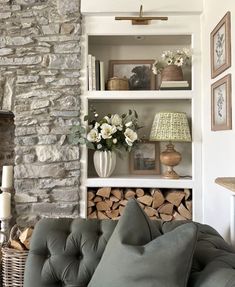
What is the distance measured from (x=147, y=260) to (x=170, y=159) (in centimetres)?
161

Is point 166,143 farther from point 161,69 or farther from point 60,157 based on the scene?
point 60,157

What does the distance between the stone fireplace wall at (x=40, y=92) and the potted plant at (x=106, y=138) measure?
13 cm

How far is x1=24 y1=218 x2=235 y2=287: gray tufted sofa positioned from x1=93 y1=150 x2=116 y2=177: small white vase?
3.64 ft

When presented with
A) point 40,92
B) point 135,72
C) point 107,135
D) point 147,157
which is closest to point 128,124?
point 107,135

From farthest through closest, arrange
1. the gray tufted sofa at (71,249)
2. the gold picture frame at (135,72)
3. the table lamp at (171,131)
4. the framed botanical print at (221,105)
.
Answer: the gold picture frame at (135,72)
the table lamp at (171,131)
the framed botanical print at (221,105)
the gray tufted sofa at (71,249)

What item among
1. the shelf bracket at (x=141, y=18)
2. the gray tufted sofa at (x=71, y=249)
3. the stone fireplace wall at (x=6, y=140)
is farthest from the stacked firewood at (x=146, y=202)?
the shelf bracket at (x=141, y=18)

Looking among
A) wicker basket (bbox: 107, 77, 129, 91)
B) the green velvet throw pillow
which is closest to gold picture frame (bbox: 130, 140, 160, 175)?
wicker basket (bbox: 107, 77, 129, 91)

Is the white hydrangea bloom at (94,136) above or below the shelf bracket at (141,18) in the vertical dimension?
below

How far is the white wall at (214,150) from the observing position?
202 cm

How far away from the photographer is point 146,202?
2.69 metres

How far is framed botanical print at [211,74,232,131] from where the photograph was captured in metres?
2.00

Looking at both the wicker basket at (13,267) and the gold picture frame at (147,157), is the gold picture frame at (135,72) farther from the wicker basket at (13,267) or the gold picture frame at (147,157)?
the wicker basket at (13,267)

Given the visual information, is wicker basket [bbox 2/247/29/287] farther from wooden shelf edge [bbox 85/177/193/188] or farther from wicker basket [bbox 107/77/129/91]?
wicker basket [bbox 107/77/129/91]

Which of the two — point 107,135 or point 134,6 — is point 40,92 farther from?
point 134,6
